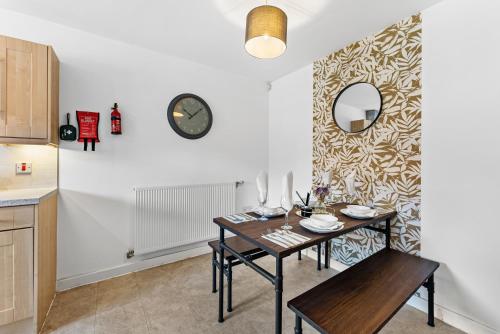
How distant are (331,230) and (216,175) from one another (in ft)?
5.93

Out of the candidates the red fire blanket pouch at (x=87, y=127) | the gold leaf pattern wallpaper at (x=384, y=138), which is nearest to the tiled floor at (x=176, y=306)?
the gold leaf pattern wallpaper at (x=384, y=138)

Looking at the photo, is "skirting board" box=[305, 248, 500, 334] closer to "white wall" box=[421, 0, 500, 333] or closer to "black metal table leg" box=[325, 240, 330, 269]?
"white wall" box=[421, 0, 500, 333]

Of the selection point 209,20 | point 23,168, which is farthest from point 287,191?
point 23,168

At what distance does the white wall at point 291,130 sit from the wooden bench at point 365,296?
132 cm

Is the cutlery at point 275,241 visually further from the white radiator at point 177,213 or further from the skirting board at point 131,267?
the skirting board at point 131,267

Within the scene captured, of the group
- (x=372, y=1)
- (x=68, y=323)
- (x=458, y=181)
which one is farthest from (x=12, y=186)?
(x=458, y=181)

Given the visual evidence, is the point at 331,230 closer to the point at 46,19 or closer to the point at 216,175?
the point at 216,175

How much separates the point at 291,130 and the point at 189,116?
137 centimetres

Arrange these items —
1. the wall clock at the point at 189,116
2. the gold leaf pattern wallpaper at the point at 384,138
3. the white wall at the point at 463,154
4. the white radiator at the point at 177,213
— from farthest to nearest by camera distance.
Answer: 1. the wall clock at the point at 189,116
2. the white radiator at the point at 177,213
3. the gold leaf pattern wallpaper at the point at 384,138
4. the white wall at the point at 463,154

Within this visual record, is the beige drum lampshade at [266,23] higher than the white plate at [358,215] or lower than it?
higher

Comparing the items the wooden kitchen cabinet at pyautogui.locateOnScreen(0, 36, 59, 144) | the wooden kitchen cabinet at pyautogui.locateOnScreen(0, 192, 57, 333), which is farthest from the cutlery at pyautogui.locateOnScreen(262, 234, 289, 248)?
the wooden kitchen cabinet at pyautogui.locateOnScreen(0, 36, 59, 144)

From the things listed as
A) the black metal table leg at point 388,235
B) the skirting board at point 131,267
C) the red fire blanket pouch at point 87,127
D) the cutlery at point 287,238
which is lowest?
the skirting board at point 131,267

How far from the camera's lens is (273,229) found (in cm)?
146

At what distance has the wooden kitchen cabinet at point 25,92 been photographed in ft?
5.09
